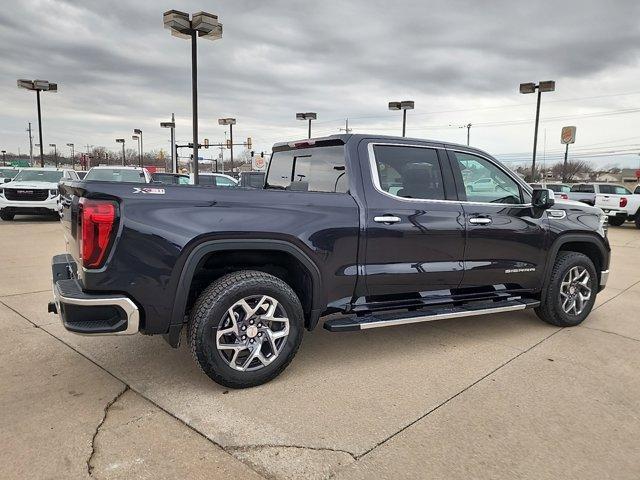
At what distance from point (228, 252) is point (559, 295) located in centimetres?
338

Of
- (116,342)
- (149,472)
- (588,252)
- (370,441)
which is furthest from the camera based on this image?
(588,252)

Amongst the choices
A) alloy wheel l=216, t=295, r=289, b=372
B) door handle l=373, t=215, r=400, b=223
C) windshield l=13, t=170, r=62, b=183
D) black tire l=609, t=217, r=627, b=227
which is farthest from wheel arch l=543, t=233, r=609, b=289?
windshield l=13, t=170, r=62, b=183

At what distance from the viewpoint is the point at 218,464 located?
8.39ft

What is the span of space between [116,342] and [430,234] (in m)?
2.87

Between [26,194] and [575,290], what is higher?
[26,194]

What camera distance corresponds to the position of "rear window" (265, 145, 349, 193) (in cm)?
401

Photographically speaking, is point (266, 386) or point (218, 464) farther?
point (266, 386)

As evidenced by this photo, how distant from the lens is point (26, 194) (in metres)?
14.6

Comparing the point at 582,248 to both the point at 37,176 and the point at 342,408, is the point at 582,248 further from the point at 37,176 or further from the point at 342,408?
the point at 37,176

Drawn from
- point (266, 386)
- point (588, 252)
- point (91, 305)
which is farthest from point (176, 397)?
point (588, 252)

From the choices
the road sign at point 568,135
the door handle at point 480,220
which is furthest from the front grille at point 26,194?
the road sign at point 568,135

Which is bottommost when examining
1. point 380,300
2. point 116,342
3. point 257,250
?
point 116,342

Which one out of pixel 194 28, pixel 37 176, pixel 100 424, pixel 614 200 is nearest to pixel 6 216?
pixel 37 176

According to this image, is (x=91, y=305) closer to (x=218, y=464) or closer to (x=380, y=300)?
(x=218, y=464)
